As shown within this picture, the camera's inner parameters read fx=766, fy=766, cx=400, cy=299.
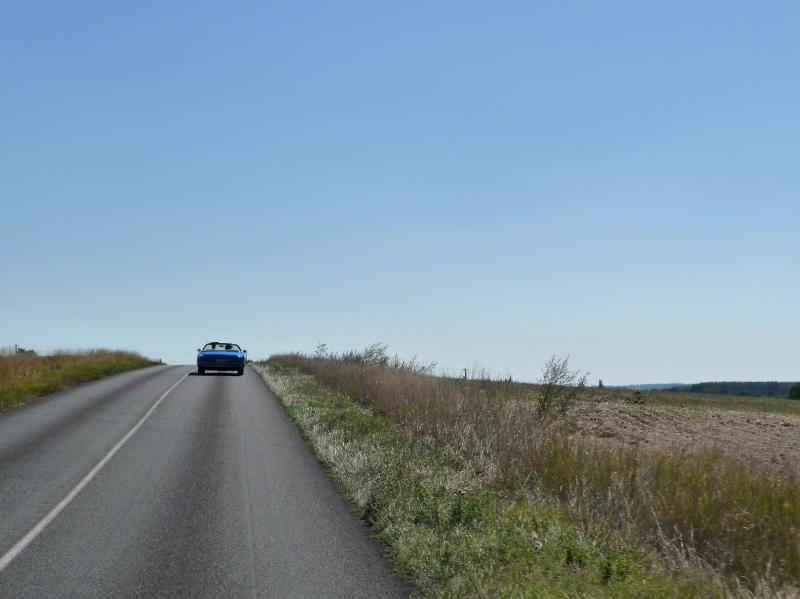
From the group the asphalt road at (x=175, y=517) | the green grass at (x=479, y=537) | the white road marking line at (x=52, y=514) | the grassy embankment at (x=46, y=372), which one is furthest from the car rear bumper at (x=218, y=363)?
the green grass at (x=479, y=537)

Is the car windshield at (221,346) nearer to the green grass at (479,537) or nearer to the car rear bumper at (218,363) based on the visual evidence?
the car rear bumper at (218,363)

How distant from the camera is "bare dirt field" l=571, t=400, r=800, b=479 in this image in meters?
17.5

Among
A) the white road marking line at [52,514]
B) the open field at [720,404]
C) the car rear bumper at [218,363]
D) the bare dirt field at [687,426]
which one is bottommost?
the white road marking line at [52,514]

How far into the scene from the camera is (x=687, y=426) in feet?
69.2

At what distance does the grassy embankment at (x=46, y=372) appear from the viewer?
81.6 ft

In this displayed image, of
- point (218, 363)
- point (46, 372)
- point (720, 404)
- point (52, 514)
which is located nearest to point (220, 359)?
point (218, 363)

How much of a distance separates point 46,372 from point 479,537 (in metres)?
29.4

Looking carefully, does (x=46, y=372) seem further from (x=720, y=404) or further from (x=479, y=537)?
(x=479, y=537)

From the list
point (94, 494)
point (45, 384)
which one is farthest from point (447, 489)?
point (45, 384)

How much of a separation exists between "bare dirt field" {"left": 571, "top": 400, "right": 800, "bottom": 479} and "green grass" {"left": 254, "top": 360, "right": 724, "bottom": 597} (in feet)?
19.8

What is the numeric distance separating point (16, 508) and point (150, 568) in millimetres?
3480

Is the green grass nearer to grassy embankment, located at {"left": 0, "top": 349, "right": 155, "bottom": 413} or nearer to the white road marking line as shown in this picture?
the white road marking line

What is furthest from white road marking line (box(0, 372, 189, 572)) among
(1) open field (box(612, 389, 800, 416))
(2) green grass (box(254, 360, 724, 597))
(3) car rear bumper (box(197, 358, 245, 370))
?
(3) car rear bumper (box(197, 358, 245, 370))

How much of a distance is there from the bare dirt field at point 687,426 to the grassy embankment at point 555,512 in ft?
16.5
